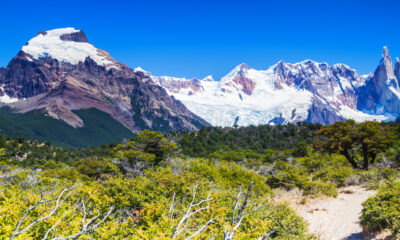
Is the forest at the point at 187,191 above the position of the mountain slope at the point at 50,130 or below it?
below

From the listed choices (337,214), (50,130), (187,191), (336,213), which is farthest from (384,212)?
(50,130)

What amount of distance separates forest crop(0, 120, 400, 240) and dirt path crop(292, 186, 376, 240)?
0.84 m

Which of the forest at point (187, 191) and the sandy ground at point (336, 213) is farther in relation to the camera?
the sandy ground at point (336, 213)

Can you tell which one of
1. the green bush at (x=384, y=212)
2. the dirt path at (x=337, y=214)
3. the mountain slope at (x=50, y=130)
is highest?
the mountain slope at (x=50, y=130)

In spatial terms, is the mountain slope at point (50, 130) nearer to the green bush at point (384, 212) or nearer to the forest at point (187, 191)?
the forest at point (187, 191)

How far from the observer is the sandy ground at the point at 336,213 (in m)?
11.3

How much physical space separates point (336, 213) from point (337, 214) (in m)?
0.18

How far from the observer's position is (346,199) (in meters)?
16.2

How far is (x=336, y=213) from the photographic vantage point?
14.0 meters

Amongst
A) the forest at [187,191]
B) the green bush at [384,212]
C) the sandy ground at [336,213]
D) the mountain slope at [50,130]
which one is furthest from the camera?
the mountain slope at [50,130]

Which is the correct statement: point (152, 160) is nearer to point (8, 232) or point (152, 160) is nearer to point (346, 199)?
point (346, 199)

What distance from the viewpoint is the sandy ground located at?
443 inches

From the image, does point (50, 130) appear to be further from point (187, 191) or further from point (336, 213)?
point (336, 213)

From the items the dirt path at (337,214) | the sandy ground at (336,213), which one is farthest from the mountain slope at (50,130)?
the dirt path at (337,214)
